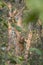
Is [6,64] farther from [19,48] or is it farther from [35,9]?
[35,9]

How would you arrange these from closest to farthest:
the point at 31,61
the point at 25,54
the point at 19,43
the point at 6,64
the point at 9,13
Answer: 1. the point at 6,64
2. the point at 9,13
3. the point at 19,43
4. the point at 25,54
5. the point at 31,61

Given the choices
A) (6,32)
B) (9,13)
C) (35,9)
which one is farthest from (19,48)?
(35,9)

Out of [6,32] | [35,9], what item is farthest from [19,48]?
[35,9]

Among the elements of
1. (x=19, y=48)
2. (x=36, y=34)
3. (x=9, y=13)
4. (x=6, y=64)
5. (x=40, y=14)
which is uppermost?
(x=36, y=34)

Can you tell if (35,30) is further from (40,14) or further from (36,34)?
(40,14)

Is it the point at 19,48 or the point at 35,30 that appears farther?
the point at 35,30

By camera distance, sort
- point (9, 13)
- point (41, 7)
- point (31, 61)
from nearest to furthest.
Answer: point (41, 7), point (9, 13), point (31, 61)

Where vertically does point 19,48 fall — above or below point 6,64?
above

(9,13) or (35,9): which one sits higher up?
(9,13)

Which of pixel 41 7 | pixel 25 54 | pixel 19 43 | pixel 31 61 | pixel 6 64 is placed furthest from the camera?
pixel 31 61
